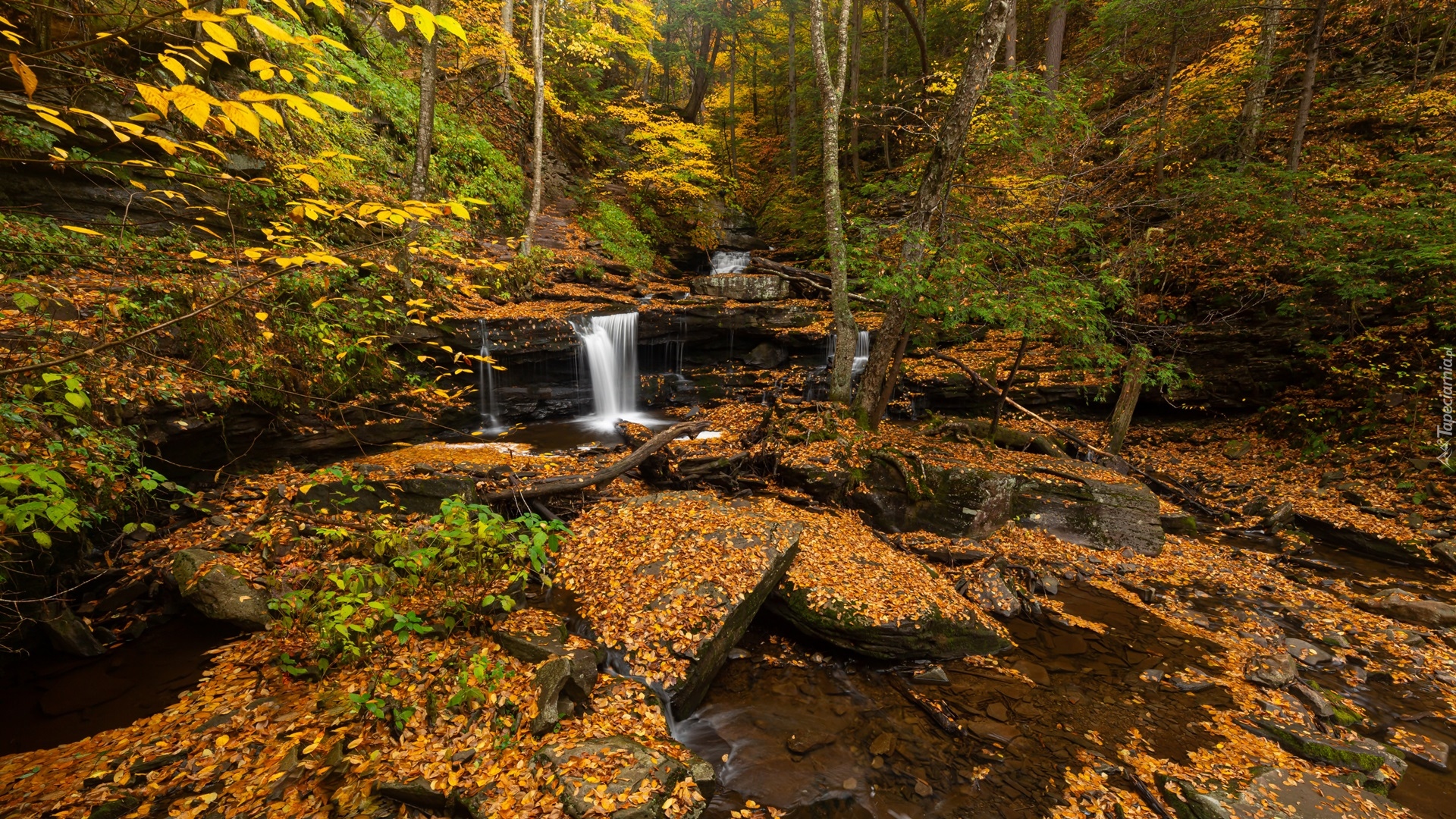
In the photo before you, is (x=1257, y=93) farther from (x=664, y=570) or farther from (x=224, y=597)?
(x=224, y=597)

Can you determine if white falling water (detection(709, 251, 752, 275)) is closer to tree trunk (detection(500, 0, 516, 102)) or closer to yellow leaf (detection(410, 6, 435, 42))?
tree trunk (detection(500, 0, 516, 102))

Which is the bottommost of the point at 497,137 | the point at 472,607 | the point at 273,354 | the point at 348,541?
the point at 472,607

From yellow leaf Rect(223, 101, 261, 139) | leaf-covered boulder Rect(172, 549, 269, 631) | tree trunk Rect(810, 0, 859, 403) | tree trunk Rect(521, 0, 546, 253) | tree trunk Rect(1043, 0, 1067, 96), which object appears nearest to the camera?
yellow leaf Rect(223, 101, 261, 139)

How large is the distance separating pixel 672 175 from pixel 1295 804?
67.2ft

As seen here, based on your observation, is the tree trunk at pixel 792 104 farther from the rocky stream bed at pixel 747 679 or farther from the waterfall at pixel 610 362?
the rocky stream bed at pixel 747 679

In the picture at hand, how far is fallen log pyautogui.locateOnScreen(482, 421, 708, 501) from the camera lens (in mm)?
7422

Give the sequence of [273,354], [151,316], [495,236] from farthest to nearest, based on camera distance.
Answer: [495,236], [273,354], [151,316]

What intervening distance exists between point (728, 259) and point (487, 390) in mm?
13243

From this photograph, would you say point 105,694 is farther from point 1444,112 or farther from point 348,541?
point 1444,112

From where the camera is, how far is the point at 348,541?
18.8 ft

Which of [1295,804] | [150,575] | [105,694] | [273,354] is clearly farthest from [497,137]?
[1295,804]

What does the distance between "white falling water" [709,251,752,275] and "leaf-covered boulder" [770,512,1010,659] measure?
1704 centimetres

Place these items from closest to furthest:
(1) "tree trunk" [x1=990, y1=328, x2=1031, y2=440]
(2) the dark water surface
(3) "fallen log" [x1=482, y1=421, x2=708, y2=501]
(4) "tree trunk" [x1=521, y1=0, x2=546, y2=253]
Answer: (2) the dark water surface < (3) "fallen log" [x1=482, y1=421, x2=708, y2=501] < (1) "tree trunk" [x1=990, y1=328, x2=1031, y2=440] < (4) "tree trunk" [x1=521, y1=0, x2=546, y2=253]

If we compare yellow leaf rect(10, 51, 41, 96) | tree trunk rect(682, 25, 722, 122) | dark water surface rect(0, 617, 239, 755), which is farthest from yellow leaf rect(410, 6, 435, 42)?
tree trunk rect(682, 25, 722, 122)
